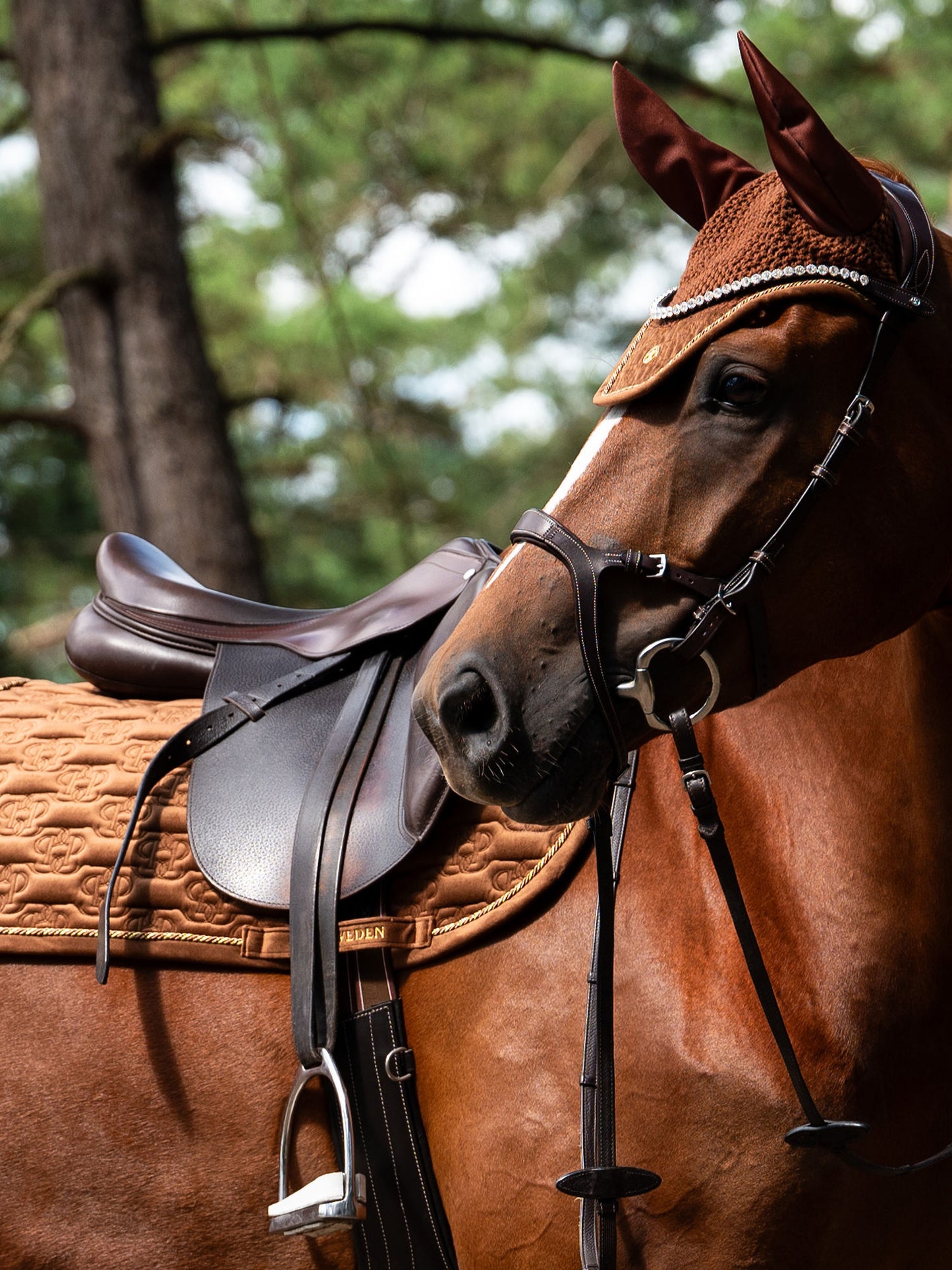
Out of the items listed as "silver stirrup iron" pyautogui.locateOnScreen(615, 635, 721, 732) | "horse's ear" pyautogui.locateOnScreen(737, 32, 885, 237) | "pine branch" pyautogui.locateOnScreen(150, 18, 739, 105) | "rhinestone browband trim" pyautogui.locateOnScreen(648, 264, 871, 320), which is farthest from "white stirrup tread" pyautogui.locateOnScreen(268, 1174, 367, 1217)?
"pine branch" pyautogui.locateOnScreen(150, 18, 739, 105)

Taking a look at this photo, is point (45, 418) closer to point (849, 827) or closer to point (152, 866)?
point (152, 866)

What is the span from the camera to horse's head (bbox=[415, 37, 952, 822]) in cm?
146

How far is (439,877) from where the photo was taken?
1837 millimetres

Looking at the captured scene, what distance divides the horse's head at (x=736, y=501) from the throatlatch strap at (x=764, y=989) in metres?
0.13

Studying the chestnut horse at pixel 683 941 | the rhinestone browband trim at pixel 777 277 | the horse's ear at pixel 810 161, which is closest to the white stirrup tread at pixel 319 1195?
the chestnut horse at pixel 683 941

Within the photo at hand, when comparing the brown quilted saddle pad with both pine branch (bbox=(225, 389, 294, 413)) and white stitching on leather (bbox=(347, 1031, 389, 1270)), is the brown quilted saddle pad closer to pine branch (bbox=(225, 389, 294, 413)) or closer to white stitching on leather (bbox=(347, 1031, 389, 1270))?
white stitching on leather (bbox=(347, 1031, 389, 1270))

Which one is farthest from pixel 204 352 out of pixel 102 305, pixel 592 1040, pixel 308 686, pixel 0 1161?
pixel 592 1040

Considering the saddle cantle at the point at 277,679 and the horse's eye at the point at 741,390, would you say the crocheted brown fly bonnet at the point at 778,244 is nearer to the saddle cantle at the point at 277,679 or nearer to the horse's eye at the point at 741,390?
the horse's eye at the point at 741,390

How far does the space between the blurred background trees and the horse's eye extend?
413cm

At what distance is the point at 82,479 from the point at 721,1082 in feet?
30.4

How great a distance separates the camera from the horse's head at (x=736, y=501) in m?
1.46

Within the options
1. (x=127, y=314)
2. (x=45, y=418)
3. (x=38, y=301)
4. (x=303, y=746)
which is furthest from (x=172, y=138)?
(x=303, y=746)

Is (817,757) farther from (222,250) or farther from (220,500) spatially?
(222,250)

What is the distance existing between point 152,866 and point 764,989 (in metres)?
1.00
